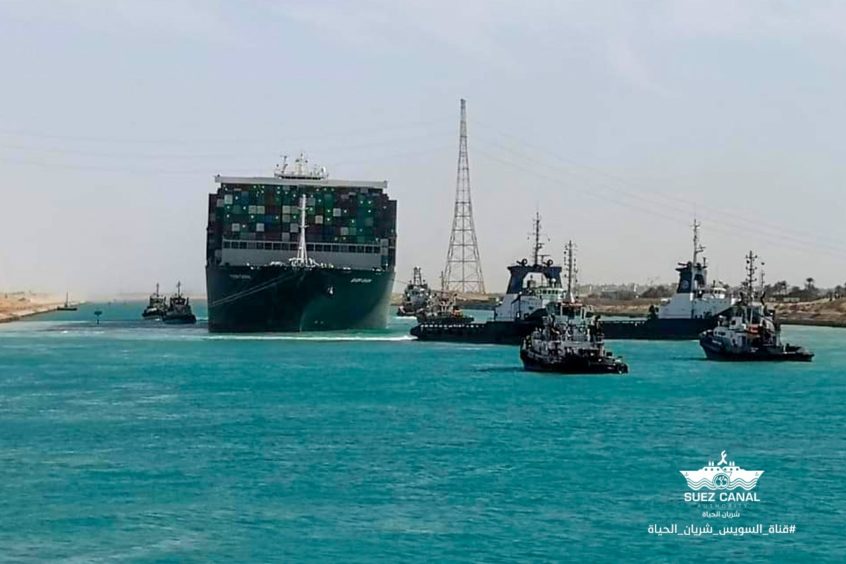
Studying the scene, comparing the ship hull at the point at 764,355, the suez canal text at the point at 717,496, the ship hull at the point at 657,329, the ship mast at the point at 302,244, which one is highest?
the ship mast at the point at 302,244

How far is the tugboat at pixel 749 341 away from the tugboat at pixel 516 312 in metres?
21.2

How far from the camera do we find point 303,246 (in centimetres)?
12425

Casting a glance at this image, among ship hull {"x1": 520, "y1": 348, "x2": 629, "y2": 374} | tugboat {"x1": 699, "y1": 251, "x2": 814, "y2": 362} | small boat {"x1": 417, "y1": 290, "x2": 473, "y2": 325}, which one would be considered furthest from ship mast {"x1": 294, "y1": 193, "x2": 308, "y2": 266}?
ship hull {"x1": 520, "y1": 348, "x2": 629, "y2": 374}

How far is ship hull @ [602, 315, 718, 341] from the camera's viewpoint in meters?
126

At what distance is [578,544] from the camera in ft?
106

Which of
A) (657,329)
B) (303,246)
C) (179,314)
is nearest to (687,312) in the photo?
(657,329)

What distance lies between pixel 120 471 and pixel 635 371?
45.8m

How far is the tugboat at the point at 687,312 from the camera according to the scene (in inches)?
4919

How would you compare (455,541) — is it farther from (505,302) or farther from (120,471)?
(505,302)

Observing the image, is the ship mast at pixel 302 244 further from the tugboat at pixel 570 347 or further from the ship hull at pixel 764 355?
the tugboat at pixel 570 347

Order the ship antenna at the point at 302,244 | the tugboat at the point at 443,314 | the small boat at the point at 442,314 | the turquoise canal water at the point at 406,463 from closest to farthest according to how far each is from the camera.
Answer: the turquoise canal water at the point at 406,463, the ship antenna at the point at 302,244, the small boat at the point at 442,314, the tugboat at the point at 443,314

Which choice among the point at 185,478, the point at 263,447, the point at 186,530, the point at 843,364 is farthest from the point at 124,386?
the point at 843,364

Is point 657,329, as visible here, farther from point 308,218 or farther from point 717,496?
point 717,496

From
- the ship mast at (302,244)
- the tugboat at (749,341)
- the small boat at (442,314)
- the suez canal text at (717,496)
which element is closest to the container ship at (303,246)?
the ship mast at (302,244)
